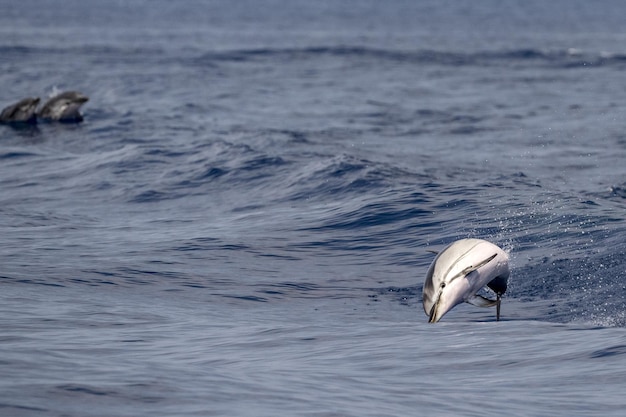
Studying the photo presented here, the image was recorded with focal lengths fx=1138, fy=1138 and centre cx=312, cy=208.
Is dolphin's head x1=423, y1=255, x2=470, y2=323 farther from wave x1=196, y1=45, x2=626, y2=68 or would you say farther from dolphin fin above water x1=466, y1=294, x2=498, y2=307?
wave x1=196, y1=45, x2=626, y2=68

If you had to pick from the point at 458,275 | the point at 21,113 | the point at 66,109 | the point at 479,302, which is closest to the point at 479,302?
the point at 479,302

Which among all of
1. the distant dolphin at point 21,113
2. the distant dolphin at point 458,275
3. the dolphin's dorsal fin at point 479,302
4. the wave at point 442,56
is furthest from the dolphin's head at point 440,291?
the wave at point 442,56

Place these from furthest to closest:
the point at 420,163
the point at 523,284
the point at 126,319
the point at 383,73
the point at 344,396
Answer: the point at 383,73 → the point at 420,163 → the point at 523,284 → the point at 126,319 → the point at 344,396

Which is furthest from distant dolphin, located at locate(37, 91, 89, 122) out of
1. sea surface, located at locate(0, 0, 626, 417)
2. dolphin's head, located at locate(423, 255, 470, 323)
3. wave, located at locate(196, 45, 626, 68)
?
dolphin's head, located at locate(423, 255, 470, 323)

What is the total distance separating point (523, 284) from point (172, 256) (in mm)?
4452

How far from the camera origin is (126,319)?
11.0 meters

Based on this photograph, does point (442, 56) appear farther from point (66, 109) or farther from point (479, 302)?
point (479, 302)

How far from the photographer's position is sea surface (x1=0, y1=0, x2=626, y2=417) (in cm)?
855

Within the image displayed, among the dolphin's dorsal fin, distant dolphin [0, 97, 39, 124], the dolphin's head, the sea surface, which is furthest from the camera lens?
distant dolphin [0, 97, 39, 124]

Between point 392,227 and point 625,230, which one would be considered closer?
point 625,230

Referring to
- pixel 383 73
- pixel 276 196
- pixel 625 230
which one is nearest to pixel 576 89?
pixel 383 73

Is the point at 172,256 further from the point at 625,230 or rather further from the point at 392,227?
the point at 625,230

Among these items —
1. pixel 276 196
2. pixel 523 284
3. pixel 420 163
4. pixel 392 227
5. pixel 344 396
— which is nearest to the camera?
pixel 344 396

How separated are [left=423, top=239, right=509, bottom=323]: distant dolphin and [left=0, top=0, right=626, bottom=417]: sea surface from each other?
1.35 feet
